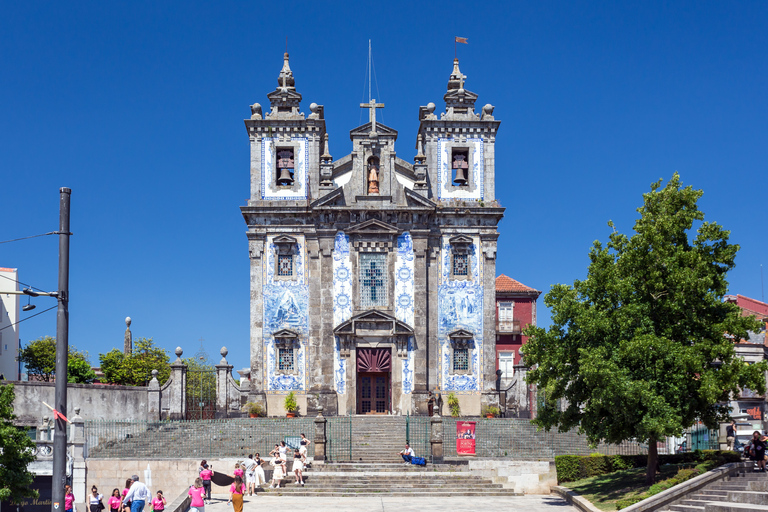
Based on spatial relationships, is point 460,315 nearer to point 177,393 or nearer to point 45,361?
point 177,393

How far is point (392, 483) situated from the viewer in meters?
27.7

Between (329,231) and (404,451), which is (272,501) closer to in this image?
(404,451)

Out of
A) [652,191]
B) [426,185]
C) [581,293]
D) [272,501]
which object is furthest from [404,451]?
[426,185]

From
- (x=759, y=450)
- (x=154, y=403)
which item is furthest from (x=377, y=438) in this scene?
(x=759, y=450)

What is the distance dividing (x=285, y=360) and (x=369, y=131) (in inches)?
456

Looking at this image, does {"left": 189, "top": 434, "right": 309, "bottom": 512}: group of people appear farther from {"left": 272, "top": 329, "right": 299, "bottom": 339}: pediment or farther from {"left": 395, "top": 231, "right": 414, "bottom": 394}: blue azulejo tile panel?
{"left": 395, "top": 231, "right": 414, "bottom": 394}: blue azulejo tile panel

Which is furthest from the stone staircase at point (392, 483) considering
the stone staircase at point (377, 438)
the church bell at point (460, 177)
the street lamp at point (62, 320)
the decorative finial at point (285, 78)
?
→ the decorative finial at point (285, 78)

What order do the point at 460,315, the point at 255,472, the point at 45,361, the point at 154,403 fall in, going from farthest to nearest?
the point at 45,361 < the point at 460,315 < the point at 154,403 < the point at 255,472

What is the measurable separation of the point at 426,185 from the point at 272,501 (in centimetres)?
2023

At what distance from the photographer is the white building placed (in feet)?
189

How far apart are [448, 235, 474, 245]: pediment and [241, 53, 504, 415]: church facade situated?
0.15 feet

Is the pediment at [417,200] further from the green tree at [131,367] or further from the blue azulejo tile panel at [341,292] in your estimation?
the green tree at [131,367]

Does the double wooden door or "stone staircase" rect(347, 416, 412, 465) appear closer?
"stone staircase" rect(347, 416, 412, 465)

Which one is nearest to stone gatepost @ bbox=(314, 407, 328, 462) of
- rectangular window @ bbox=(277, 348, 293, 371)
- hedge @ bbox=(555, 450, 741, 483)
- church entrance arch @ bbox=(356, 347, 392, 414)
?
hedge @ bbox=(555, 450, 741, 483)
